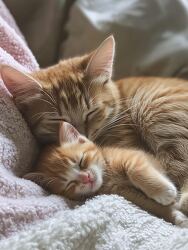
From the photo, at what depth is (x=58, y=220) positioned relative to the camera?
1068 mm

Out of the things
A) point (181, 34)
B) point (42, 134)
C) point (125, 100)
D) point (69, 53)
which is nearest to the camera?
point (42, 134)

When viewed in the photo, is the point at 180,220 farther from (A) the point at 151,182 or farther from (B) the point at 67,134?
(B) the point at 67,134

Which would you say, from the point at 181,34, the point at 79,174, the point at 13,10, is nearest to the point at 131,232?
the point at 79,174

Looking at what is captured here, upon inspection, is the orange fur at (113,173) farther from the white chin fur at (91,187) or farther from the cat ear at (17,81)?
the cat ear at (17,81)

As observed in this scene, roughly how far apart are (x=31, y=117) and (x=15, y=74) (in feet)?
0.47

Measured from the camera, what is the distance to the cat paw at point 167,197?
1.28 m

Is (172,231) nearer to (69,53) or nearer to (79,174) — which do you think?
(79,174)

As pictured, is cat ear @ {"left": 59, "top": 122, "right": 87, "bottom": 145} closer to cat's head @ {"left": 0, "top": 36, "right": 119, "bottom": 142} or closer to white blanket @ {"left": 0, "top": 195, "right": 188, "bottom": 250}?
cat's head @ {"left": 0, "top": 36, "right": 119, "bottom": 142}

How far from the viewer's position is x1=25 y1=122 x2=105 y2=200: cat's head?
4.34 feet

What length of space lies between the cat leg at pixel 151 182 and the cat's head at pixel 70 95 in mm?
214

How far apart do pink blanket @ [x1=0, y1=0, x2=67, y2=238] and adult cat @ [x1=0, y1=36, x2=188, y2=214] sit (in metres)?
0.07

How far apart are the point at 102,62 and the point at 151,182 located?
0.43 metres

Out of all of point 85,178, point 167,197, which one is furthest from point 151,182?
point 85,178

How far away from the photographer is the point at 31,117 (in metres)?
1.49
